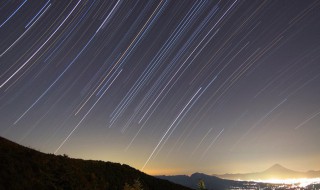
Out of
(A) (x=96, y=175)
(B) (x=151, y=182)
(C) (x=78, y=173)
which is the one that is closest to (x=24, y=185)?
(C) (x=78, y=173)

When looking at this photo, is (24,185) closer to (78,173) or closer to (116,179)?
(78,173)

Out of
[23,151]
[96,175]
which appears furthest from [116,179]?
[23,151]

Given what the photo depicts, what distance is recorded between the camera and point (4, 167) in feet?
52.1

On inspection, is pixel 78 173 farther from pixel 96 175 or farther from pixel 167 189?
pixel 167 189

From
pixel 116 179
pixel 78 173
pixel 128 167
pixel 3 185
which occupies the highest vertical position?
pixel 128 167

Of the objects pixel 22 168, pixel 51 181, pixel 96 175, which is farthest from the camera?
pixel 96 175

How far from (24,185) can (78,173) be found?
27.7 ft

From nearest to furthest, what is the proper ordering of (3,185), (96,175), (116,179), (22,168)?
(3,185) < (22,168) < (96,175) < (116,179)

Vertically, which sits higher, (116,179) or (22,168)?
(116,179)

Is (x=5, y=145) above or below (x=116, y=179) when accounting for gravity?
below

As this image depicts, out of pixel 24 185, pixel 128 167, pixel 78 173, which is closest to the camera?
pixel 24 185

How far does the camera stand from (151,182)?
41.9 metres

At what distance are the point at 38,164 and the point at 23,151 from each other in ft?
5.40

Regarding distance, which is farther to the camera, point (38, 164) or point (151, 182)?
point (151, 182)
